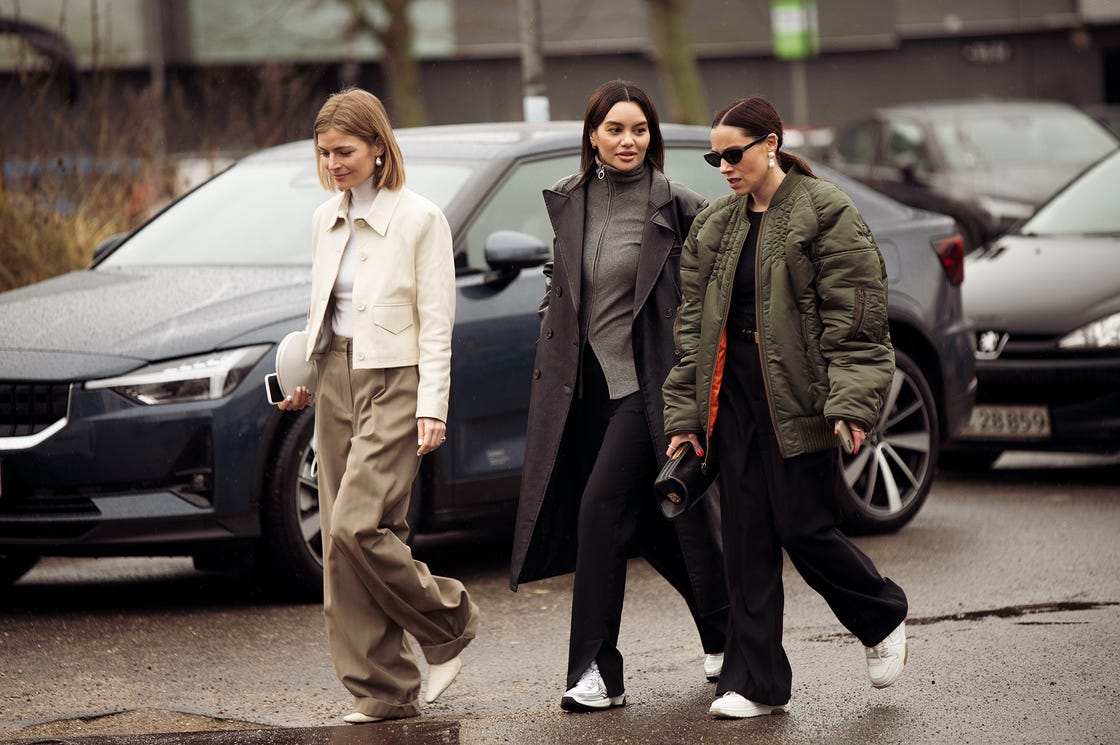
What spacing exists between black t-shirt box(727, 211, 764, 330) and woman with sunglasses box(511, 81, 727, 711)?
11.0 inches

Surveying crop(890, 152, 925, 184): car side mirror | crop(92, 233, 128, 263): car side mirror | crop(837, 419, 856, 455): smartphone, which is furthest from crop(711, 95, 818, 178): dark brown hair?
crop(890, 152, 925, 184): car side mirror

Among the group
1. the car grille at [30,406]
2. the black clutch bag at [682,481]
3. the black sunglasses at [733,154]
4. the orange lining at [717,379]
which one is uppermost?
the black sunglasses at [733,154]

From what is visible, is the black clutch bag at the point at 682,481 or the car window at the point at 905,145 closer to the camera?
the black clutch bag at the point at 682,481

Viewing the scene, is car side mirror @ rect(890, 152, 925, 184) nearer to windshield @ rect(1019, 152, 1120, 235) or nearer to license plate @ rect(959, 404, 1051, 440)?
windshield @ rect(1019, 152, 1120, 235)

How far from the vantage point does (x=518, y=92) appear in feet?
132

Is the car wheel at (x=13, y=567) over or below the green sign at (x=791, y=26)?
below

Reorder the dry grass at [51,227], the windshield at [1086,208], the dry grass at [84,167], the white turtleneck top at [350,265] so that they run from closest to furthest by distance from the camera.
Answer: the white turtleneck top at [350,265] → the dry grass at [51,227] → the dry grass at [84,167] → the windshield at [1086,208]

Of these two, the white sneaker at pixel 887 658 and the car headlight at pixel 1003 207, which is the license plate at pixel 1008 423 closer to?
the white sneaker at pixel 887 658

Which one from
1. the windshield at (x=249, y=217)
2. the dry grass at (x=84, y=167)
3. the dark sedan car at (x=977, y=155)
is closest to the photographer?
the windshield at (x=249, y=217)

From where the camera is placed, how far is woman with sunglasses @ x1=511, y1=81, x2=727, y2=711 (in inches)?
204

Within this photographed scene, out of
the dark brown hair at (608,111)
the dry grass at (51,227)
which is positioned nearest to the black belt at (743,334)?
the dark brown hair at (608,111)

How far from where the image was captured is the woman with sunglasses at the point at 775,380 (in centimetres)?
486

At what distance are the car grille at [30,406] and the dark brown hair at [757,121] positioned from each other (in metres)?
2.61

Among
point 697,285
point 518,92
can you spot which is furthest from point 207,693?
point 518,92
